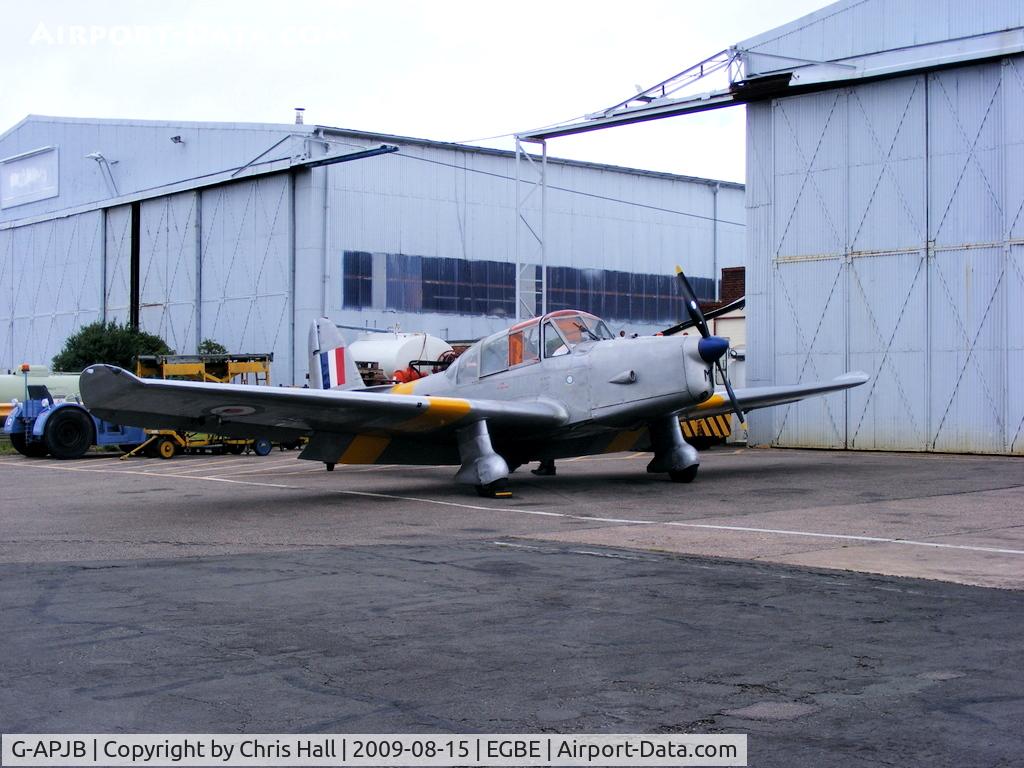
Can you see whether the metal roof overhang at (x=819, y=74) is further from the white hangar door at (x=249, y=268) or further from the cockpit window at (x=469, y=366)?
the white hangar door at (x=249, y=268)

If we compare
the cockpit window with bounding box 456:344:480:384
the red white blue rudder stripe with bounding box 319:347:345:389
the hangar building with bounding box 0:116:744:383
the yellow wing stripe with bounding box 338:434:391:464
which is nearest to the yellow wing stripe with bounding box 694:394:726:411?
the cockpit window with bounding box 456:344:480:384

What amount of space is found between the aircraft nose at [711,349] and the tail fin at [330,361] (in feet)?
26.6

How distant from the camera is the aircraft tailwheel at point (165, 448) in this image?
28.9 m

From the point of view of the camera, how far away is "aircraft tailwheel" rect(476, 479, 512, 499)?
50.4ft

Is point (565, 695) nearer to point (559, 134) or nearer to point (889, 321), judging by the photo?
point (889, 321)

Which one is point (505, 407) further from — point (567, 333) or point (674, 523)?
point (674, 523)

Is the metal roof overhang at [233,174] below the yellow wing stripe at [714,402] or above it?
above

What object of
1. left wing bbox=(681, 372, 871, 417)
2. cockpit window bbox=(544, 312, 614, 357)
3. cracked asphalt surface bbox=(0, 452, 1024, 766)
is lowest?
cracked asphalt surface bbox=(0, 452, 1024, 766)

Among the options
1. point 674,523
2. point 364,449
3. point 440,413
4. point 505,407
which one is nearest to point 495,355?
point 505,407

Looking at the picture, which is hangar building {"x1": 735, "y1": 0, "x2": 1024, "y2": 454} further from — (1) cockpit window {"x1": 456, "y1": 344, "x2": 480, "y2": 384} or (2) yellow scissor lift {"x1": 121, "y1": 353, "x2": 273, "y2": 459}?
(2) yellow scissor lift {"x1": 121, "y1": 353, "x2": 273, "y2": 459}

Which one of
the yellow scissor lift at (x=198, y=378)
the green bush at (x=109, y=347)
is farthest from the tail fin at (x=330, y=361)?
the green bush at (x=109, y=347)

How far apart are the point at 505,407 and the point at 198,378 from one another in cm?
1825

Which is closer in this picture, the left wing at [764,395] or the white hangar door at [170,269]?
the left wing at [764,395]

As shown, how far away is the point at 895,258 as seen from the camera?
24844mm
